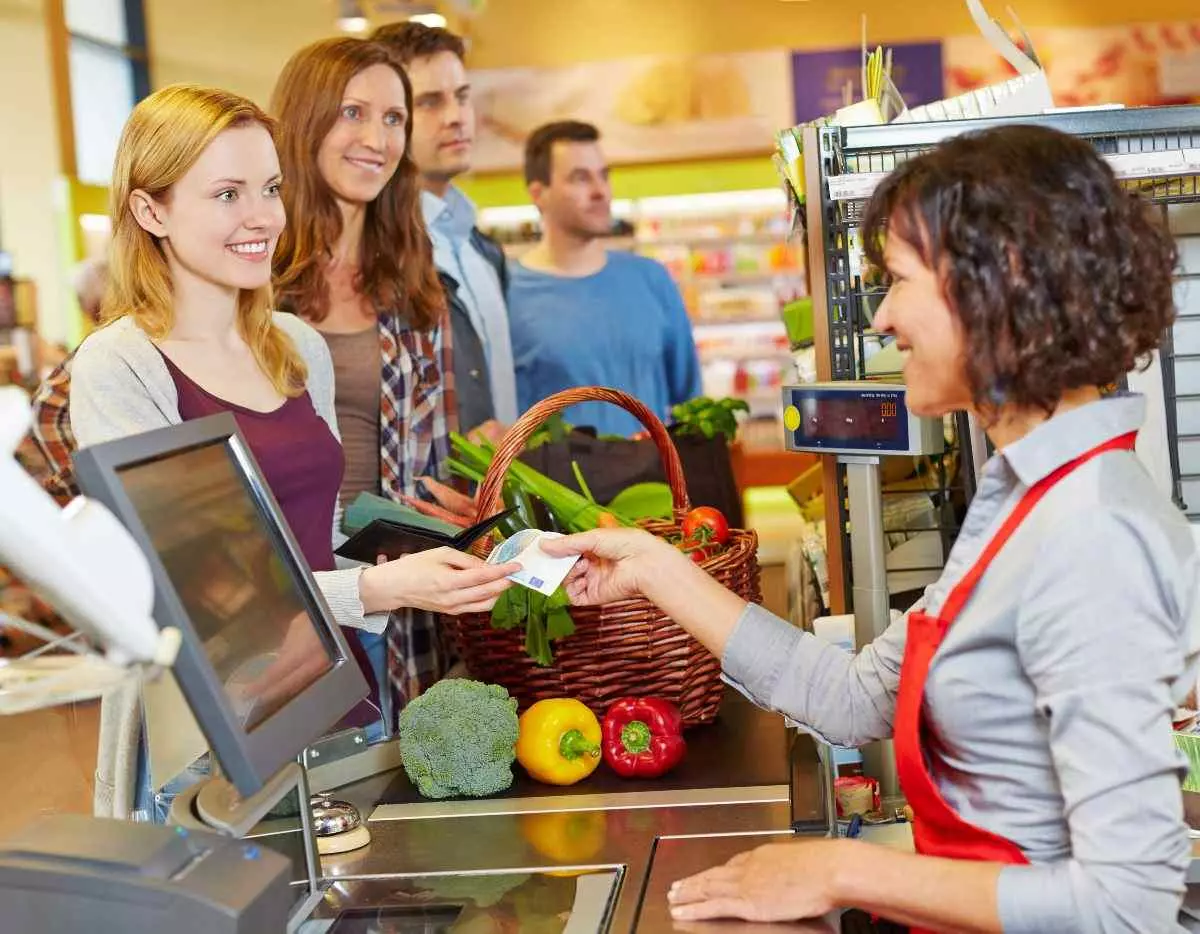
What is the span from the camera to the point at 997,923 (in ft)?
4.05

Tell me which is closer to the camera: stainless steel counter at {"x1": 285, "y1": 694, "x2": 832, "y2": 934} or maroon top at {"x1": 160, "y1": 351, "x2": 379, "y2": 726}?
stainless steel counter at {"x1": 285, "y1": 694, "x2": 832, "y2": 934}

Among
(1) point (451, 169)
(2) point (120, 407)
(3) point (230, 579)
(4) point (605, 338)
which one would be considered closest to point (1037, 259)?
(3) point (230, 579)

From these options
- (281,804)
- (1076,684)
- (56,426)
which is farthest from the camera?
(56,426)

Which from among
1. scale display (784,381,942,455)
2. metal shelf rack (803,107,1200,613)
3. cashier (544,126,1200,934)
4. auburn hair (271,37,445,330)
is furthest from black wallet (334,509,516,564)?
auburn hair (271,37,445,330)

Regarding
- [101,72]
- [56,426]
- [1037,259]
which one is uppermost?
[101,72]

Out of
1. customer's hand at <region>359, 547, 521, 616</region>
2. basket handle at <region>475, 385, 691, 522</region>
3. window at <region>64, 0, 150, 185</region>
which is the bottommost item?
customer's hand at <region>359, 547, 521, 616</region>

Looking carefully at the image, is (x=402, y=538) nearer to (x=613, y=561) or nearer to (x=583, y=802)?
(x=613, y=561)

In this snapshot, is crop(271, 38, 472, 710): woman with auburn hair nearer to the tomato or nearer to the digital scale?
the tomato

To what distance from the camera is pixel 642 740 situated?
1.94m

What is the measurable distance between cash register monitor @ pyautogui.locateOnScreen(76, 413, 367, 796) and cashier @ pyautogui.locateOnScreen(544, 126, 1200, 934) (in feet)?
1.43

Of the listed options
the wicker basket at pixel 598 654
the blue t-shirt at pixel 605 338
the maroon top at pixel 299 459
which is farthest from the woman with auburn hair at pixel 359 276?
the blue t-shirt at pixel 605 338

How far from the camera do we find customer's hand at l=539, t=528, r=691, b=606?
1.82 metres

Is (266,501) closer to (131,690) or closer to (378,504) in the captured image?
(131,690)

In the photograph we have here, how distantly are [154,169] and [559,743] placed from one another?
1009 mm
